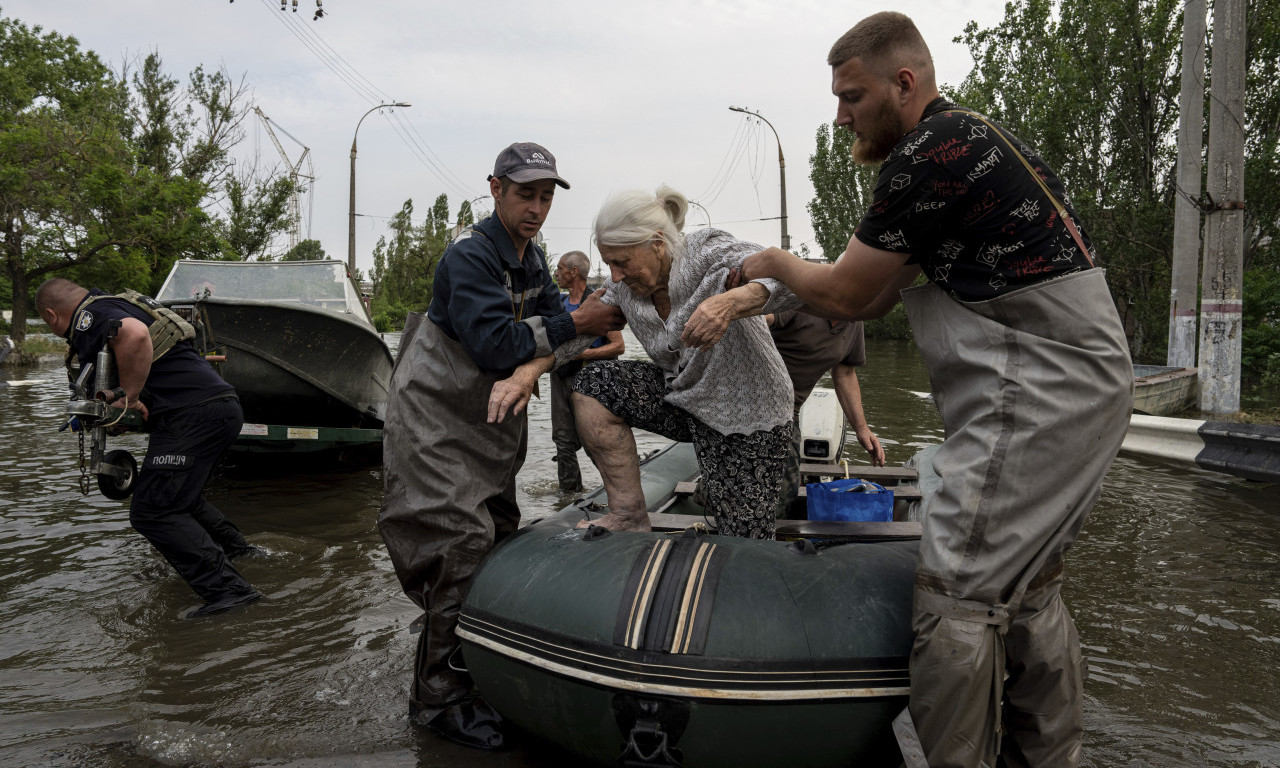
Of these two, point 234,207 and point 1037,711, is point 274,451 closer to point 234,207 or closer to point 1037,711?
point 1037,711

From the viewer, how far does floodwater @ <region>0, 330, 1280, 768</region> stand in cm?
307

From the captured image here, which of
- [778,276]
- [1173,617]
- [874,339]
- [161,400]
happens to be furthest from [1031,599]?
[874,339]

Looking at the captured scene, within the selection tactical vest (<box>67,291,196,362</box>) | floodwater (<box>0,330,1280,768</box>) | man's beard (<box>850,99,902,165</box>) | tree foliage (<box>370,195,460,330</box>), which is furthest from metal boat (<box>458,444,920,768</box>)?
tree foliage (<box>370,195,460,330</box>)

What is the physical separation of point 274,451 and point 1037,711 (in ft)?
24.6

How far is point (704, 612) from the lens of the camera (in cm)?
238

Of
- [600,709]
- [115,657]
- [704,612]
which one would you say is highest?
[704,612]

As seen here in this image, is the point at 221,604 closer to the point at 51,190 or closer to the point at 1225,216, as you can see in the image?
the point at 1225,216

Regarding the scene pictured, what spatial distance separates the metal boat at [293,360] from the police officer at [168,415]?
82.6 inches

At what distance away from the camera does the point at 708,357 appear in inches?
125

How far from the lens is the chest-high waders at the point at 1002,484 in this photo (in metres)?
2.04

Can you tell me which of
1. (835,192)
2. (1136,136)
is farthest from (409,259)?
(1136,136)

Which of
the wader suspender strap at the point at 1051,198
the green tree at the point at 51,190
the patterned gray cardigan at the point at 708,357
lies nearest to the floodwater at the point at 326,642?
the patterned gray cardigan at the point at 708,357

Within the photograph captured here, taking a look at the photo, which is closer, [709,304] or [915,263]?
[915,263]

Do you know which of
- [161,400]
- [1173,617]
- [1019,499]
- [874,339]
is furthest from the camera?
[874,339]
